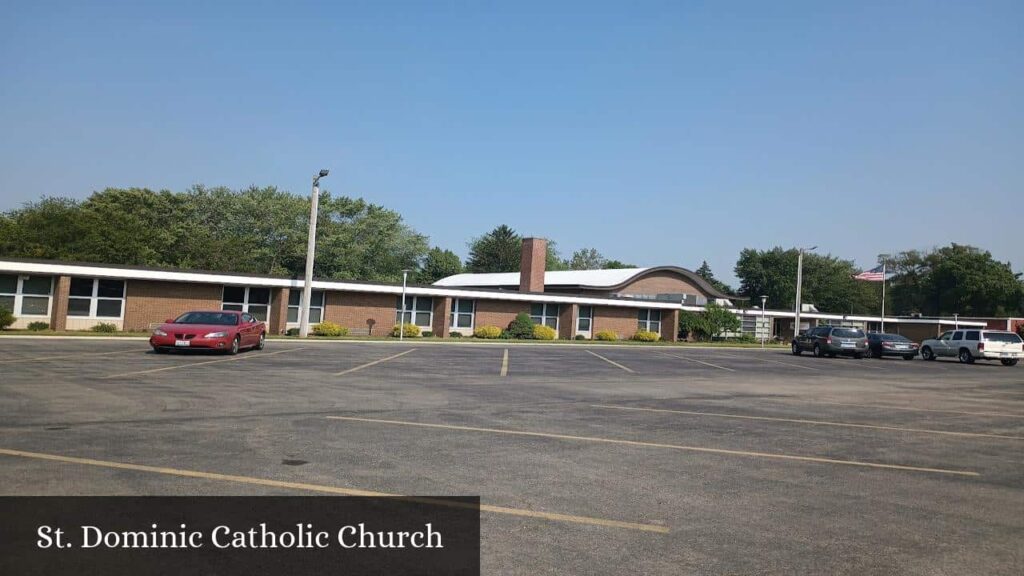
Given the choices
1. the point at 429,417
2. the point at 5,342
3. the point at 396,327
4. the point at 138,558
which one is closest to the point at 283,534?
the point at 138,558

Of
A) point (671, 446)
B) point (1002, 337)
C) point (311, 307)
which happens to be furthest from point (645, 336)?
point (671, 446)

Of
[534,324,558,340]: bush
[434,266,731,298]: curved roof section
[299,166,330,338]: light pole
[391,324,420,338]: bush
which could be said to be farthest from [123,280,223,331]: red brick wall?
[434,266,731,298]: curved roof section

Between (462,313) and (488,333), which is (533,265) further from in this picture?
(488,333)

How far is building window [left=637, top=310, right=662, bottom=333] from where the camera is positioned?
182 ft

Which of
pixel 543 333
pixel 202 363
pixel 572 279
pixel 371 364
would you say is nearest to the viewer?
pixel 202 363

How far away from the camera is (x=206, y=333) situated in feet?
69.4

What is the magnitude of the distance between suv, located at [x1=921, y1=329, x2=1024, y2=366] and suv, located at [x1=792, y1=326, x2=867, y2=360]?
15.2ft

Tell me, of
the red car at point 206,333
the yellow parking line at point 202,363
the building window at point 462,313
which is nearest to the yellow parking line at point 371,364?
the yellow parking line at point 202,363

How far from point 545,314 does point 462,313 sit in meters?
6.86

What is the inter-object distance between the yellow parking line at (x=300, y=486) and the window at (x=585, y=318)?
45.4m

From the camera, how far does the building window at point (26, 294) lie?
31.4 m

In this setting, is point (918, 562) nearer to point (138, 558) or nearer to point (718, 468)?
point (718, 468)

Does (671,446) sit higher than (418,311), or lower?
lower

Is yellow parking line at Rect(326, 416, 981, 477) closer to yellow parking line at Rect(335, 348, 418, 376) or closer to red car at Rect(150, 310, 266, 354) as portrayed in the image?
yellow parking line at Rect(335, 348, 418, 376)
